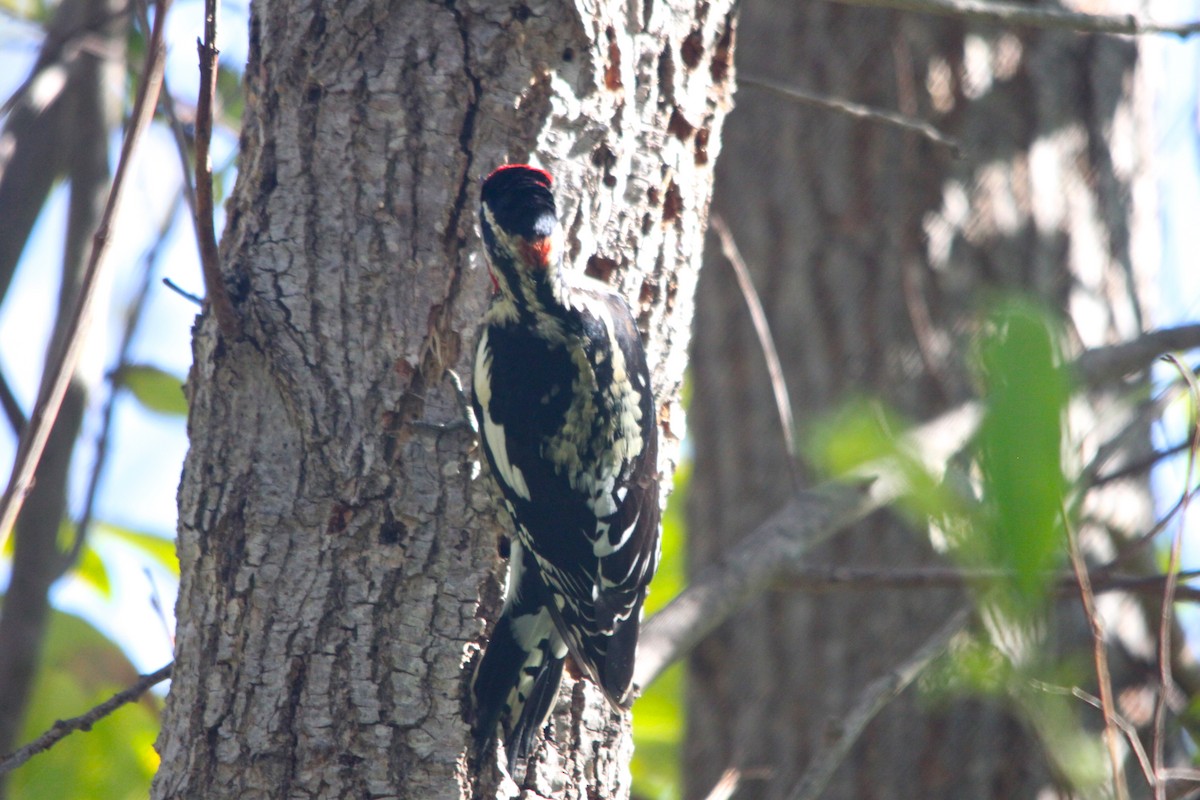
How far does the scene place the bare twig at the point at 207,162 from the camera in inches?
65.2

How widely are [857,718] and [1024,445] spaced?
1.85m

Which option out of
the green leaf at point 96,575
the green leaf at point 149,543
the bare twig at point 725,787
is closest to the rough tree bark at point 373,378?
the bare twig at point 725,787

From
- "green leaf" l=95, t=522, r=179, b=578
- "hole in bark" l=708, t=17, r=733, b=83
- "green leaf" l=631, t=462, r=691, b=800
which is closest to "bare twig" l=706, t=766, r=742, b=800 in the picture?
"hole in bark" l=708, t=17, r=733, b=83

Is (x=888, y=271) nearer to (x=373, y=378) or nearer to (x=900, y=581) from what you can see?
(x=900, y=581)

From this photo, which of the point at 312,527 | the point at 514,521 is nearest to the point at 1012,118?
the point at 514,521

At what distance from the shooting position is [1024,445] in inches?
31.2

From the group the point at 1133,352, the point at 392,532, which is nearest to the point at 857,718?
the point at 392,532

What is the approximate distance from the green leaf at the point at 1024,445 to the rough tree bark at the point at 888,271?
11.6 ft

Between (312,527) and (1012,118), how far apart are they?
3.49m

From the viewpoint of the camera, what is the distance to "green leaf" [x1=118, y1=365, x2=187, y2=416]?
3.60 meters

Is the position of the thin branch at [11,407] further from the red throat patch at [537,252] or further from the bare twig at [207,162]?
the red throat patch at [537,252]

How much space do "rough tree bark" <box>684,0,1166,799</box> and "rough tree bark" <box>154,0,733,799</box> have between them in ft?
6.91

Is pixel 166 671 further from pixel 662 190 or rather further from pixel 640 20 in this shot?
pixel 640 20

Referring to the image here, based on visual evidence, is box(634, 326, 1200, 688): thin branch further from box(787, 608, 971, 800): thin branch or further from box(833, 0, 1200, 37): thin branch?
box(833, 0, 1200, 37): thin branch
